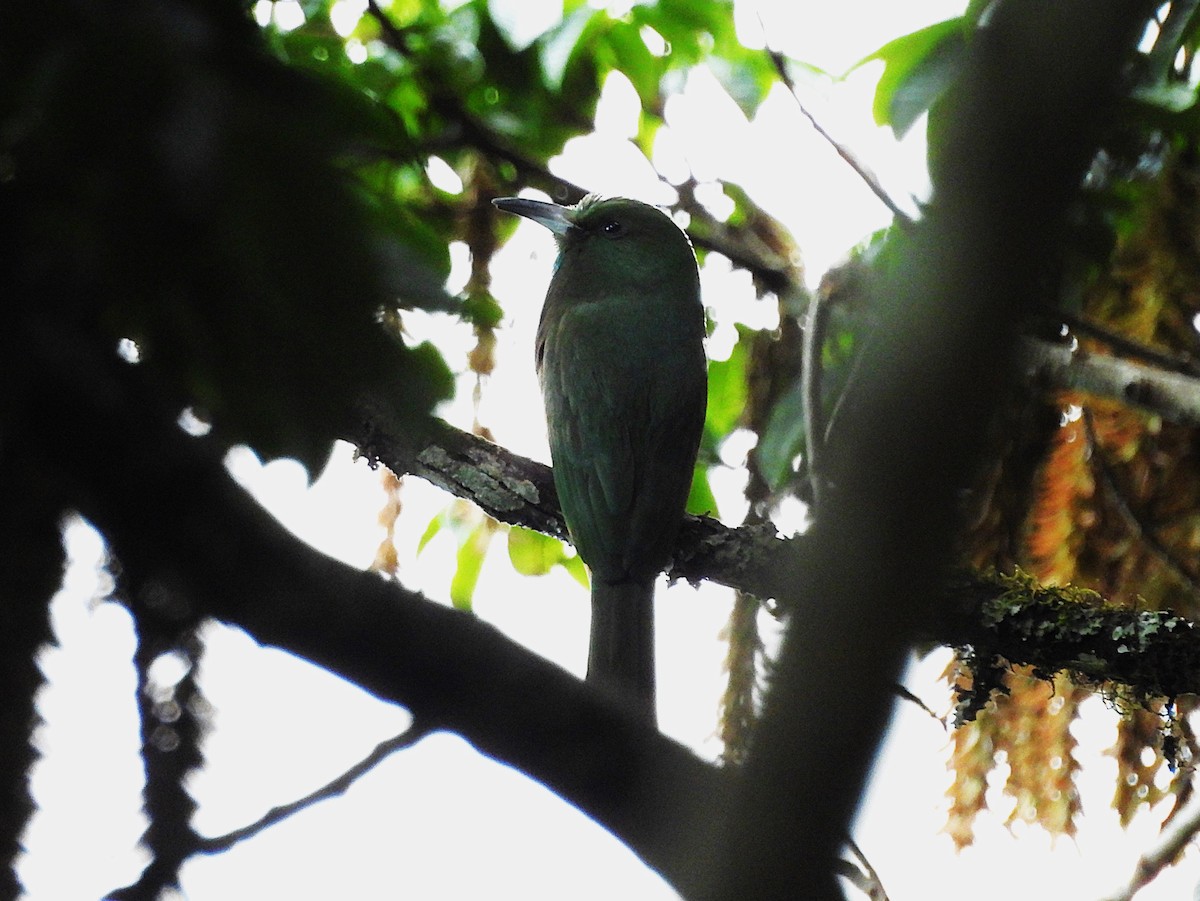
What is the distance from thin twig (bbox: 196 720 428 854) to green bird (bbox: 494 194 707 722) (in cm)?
156

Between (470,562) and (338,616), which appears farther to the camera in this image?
(470,562)

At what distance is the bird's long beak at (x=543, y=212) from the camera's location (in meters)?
3.82

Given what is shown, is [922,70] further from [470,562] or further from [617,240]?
[617,240]

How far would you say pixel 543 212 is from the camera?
4.07 metres

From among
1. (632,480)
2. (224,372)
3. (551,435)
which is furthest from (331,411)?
(551,435)

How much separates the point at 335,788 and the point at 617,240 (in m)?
3.22

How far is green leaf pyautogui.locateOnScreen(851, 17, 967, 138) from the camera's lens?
255 cm

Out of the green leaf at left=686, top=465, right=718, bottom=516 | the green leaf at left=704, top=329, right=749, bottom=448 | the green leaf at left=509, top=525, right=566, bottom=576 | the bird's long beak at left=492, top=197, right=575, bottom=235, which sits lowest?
the green leaf at left=509, top=525, right=566, bottom=576

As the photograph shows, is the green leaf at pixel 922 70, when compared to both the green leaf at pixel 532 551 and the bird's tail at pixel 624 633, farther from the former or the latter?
the green leaf at pixel 532 551

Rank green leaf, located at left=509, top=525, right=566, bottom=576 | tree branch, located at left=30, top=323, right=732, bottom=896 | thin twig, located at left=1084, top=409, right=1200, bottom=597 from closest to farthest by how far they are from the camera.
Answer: tree branch, located at left=30, top=323, right=732, bottom=896 → thin twig, located at left=1084, top=409, right=1200, bottom=597 → green leaf, located at left=509, top=525, right=566, bottom=576

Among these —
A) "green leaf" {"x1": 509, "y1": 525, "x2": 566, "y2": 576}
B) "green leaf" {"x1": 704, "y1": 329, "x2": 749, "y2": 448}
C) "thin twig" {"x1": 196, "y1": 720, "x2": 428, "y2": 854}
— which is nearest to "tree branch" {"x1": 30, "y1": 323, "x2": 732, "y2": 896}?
"thin twig" {"x1": 196, "y1": 720, "x2": 428, "y2": 854}

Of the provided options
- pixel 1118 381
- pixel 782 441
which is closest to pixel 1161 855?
pixel 1118 381

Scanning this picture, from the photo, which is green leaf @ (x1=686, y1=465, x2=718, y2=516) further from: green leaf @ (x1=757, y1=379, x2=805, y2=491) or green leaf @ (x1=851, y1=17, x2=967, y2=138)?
green leaf @ (x1=851, y1=17, x2=967, y2=138)

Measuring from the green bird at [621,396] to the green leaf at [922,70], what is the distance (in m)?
1.15
